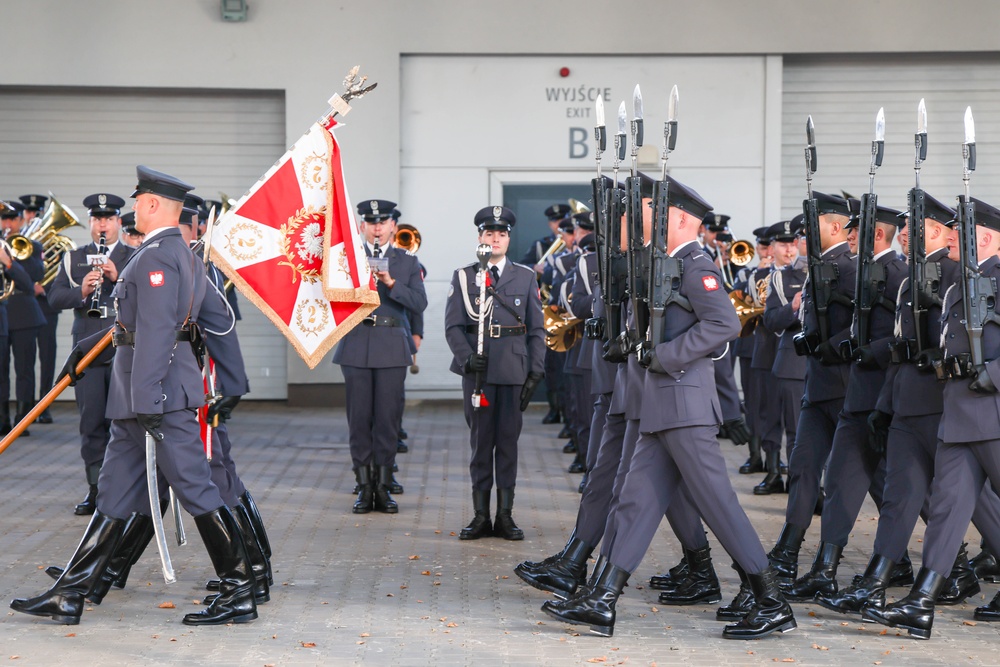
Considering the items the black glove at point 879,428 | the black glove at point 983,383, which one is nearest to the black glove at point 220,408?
the black glove at point 879,428

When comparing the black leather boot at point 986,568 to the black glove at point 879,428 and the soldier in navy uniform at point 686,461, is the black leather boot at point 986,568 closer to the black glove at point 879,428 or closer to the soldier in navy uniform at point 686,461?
the black glove at point 879,428

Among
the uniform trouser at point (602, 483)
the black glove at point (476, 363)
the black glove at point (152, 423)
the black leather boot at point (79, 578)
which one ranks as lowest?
the black leather boot at point (79, 578)

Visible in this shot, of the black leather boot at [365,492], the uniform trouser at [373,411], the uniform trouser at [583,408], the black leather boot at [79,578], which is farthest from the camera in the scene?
the uniform trouser at [583,408]

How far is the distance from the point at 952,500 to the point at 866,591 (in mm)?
594

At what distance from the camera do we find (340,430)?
12.6 m

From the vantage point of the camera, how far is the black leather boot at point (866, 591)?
565cm

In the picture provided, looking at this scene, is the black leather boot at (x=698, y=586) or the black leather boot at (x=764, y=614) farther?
Answer: the black leather boot at (x=698, y=586)

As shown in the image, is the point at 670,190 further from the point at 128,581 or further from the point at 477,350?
the point at 128,581

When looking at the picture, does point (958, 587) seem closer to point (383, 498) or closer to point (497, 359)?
point (497, 359)

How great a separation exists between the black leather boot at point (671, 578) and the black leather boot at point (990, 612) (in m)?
1.33

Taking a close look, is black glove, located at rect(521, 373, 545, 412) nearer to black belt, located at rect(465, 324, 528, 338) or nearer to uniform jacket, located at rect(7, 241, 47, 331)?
black belt, located at rect(465, 324, 528, 338)

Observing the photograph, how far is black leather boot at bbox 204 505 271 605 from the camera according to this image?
228 inches

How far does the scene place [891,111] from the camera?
49.4 feet

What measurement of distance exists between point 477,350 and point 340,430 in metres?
5.17
